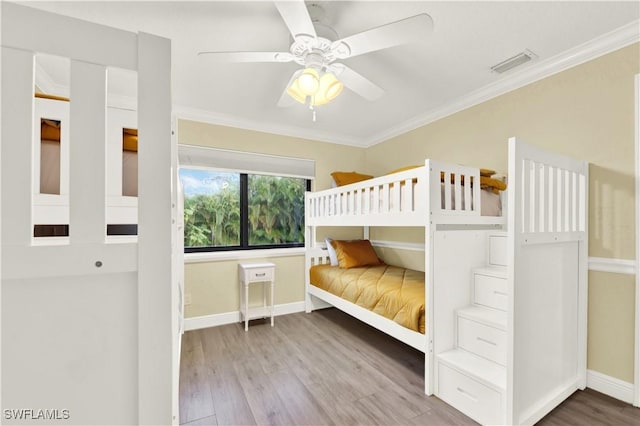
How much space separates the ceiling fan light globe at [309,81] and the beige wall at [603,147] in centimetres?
178

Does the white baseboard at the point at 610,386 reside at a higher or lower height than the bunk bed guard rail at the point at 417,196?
lower

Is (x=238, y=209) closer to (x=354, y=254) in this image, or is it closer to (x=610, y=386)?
(x=354, y=254)

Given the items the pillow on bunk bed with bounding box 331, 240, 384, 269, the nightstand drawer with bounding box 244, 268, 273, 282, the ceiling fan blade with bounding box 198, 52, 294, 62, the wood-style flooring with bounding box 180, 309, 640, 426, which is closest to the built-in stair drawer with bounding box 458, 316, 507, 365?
the wood-style flooring with bounding box 180, 309, 640, 426

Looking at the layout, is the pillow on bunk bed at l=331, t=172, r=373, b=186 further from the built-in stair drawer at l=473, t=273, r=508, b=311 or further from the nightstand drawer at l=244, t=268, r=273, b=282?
the built-in stair drawer at l=473, t=273, r=508, b=311

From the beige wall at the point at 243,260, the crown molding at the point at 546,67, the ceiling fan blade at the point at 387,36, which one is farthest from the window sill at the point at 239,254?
the ceiling fan blade at the point at 387,36

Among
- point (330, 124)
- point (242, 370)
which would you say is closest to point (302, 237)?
point (330, 124)

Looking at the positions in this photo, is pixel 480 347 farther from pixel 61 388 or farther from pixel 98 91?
pixel 98 91

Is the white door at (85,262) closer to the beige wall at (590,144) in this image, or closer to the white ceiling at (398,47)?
the white ceiling at (398,47)

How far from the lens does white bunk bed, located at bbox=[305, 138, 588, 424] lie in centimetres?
143

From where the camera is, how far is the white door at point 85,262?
1.88 feet

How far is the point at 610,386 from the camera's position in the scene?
1.76 m

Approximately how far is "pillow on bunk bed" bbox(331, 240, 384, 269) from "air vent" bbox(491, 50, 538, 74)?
216cm

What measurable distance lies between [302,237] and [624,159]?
2.97 m

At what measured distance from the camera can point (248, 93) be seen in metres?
2.53
